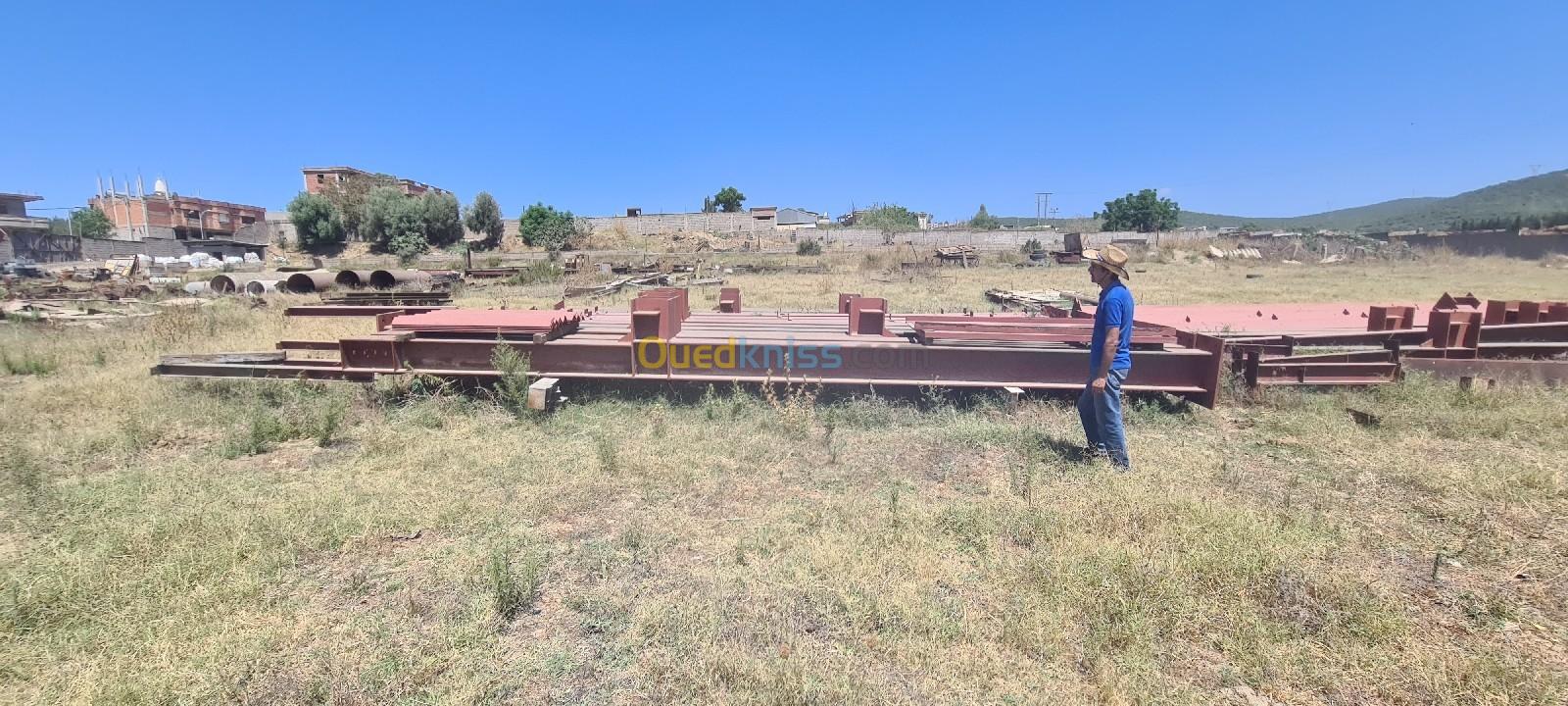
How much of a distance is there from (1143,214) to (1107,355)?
83.3 metres

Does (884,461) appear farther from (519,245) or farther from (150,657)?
(519,245)

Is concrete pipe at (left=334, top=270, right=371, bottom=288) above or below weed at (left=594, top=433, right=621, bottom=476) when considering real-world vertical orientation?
above

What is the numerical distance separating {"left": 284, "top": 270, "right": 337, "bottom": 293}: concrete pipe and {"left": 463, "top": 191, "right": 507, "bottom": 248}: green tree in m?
33.9

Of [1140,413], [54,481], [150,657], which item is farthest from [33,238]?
[1140,413]

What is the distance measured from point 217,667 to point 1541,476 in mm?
6913

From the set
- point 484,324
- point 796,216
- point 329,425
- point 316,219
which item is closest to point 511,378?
point 484,324

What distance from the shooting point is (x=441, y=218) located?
143 feet

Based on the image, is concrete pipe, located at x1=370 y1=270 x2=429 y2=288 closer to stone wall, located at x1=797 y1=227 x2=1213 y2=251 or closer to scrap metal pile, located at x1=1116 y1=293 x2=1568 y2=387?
scrap metal pile, located at x1=1116 y1=293 x2=1568 y2=387

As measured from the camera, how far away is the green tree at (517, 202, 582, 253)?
46.5 metres

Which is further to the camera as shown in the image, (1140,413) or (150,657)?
(1140,413)

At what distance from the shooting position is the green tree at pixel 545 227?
1831 inches

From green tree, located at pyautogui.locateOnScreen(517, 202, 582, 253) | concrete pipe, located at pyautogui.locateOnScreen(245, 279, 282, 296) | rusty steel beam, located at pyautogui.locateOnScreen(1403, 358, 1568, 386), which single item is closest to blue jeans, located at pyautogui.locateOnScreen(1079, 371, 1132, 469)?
rusty steel beam, located at pyautogui.locateOnScreen(1403, 358, 1568, 386)

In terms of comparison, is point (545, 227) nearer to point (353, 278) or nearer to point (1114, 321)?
point (353, 278)

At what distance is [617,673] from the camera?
232 centimetres
